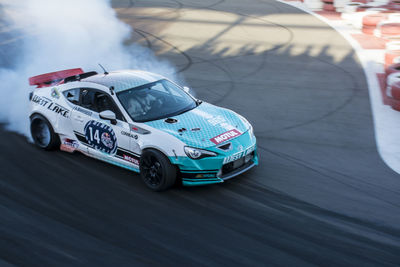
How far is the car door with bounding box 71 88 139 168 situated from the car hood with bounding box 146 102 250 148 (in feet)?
1.64

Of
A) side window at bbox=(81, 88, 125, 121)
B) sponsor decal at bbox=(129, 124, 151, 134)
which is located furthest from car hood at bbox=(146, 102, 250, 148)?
side window at bbox=(81, 88, 125, 121)

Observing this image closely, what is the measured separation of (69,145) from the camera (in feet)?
26.6

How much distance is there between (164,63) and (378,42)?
21.9ft

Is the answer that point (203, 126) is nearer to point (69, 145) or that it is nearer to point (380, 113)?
point (69, 145)

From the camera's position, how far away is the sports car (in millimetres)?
6727

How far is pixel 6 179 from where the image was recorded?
293 inches

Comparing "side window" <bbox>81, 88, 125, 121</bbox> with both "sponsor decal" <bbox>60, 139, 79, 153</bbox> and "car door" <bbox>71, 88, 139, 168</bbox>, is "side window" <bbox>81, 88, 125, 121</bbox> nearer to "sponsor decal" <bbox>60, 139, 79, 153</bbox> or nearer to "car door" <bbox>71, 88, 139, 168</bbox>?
"car door" <bbox>71, 88, 139, 168</bbox>

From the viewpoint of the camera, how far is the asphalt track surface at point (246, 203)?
5539 millimetres

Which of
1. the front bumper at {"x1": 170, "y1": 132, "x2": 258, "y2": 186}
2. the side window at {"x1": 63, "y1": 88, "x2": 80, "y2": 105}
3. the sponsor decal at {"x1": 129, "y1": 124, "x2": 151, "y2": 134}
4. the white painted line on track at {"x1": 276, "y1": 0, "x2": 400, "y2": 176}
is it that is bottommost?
the white painted line on track at {"x1": 276, "y1": 0, "x2": 400, "y2": 176}

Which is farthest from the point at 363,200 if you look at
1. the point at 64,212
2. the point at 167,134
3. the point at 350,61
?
the point at 350,61

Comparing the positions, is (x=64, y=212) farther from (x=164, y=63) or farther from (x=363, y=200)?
(x=164, y=63)

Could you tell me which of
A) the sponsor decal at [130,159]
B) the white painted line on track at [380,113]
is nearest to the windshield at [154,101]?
the sponsor decal at [130,159]

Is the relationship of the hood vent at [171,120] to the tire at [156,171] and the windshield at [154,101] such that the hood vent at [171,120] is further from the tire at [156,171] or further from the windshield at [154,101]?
the tire at [156,171]

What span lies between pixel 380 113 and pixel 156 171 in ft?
18.3
